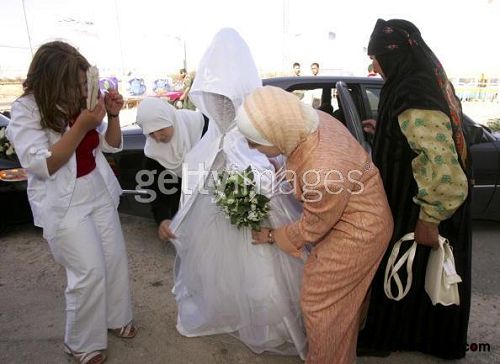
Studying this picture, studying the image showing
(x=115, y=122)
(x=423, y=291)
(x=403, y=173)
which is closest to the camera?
(x=403, y=173)

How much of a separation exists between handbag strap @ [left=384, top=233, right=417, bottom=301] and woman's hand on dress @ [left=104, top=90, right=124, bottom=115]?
1.70 m

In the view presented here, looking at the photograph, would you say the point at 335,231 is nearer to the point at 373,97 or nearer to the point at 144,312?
the point at 144,312

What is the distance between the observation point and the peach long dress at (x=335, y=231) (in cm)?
157

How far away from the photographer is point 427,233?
6.27 ft

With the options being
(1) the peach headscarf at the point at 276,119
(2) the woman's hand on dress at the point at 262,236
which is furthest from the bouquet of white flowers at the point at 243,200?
(1) the peach headscarf at the point at 276,119

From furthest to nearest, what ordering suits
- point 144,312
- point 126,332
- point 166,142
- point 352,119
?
point 352,119
point 144,312
point 126,332
point 166,142

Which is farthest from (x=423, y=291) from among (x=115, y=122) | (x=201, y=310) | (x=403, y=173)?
(x=115, y=122)

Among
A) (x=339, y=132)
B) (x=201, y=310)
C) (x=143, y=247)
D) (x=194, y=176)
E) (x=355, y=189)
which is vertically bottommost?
(x=143, y=247)

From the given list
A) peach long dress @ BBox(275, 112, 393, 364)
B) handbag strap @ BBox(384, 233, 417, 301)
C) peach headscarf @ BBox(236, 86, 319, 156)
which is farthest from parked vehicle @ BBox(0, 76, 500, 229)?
peach headscarf @ BBox(236, 86, 319, 156)

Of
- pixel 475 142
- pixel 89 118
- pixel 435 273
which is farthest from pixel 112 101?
pixel 475 142

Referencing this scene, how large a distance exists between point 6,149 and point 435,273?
12.6 feet

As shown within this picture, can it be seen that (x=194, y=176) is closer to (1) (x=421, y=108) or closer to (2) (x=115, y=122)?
(2) (x=115, y=122)

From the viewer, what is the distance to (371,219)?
171 cm

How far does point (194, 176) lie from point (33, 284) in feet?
6.50
